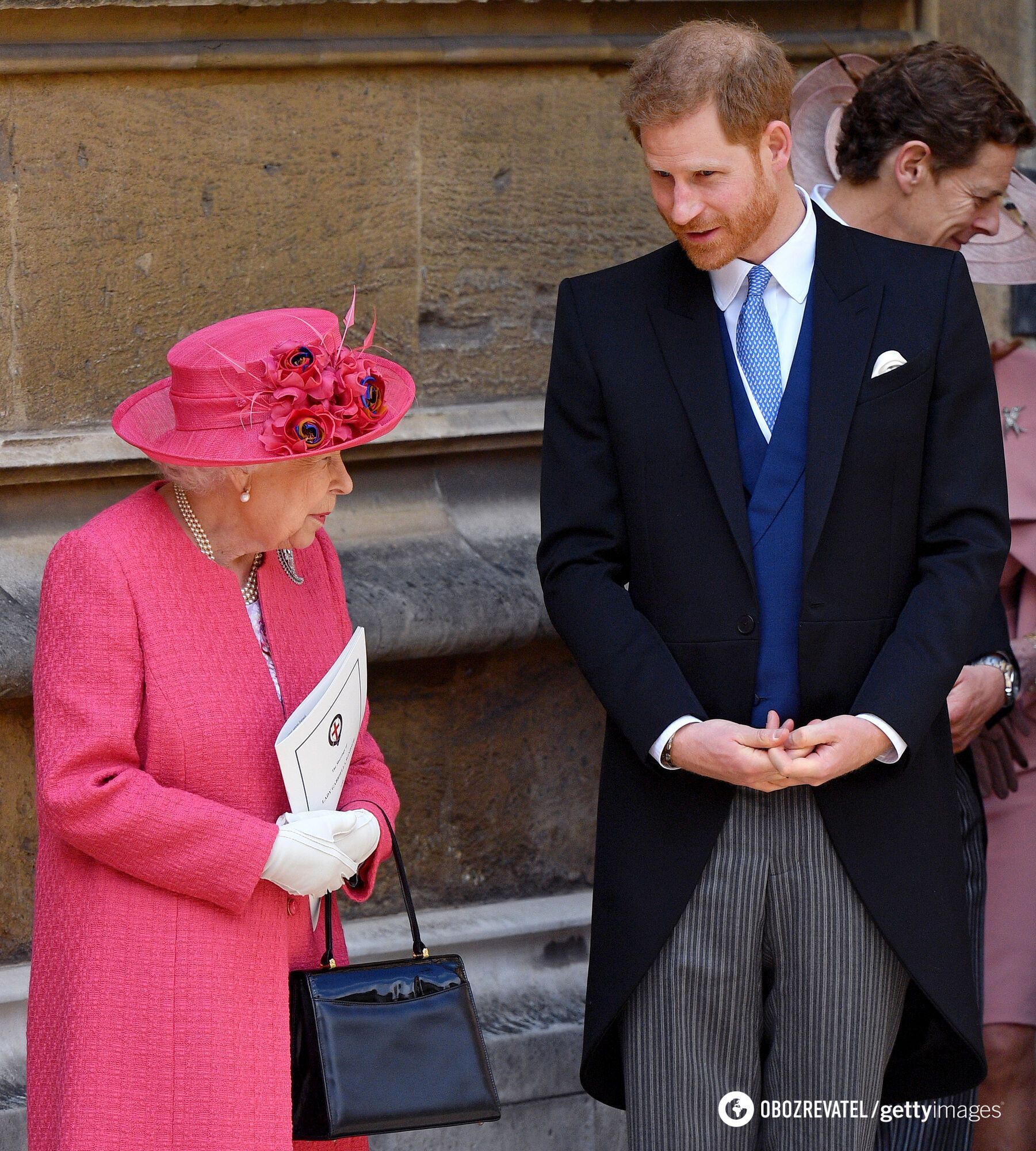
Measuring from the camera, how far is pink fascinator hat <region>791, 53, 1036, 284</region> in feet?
11.0

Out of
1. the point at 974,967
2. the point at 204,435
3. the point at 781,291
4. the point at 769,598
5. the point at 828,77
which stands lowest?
the point at 974,967

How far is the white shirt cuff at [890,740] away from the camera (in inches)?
93.1

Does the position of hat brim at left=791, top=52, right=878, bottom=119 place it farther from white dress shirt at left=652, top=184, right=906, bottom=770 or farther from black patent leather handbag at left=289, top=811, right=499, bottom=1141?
black patent leather handbag at left=289, top=811, right=499, bottom=1141

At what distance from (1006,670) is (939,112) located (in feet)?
3.33

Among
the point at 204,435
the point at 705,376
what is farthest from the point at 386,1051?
the point at 705,376

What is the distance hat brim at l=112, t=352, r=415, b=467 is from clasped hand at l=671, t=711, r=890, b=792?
2.09 ft

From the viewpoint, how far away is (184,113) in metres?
3.31

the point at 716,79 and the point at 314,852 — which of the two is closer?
the point at 314,852

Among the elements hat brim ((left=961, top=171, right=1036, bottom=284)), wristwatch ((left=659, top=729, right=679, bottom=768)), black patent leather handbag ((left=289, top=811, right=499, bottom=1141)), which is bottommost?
black patent leather handbag ((left=289, top=811, right=499, bottom=1141))

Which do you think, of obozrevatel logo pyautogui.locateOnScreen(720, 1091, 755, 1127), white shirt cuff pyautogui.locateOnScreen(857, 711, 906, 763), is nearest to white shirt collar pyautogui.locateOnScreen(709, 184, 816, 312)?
white shirt cuff pyautogui.locateOnScreen(857, 711, 906, 763)

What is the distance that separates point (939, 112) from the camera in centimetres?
302

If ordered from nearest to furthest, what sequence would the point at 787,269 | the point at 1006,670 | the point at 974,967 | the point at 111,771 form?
the point at 111,771 < the point at 787,269 < the point at 1006,670 < the point at 974,967

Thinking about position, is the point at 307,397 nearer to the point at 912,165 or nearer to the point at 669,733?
the point at 669,733

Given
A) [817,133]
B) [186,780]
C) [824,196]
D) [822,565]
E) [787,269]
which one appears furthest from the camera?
[817,133]
